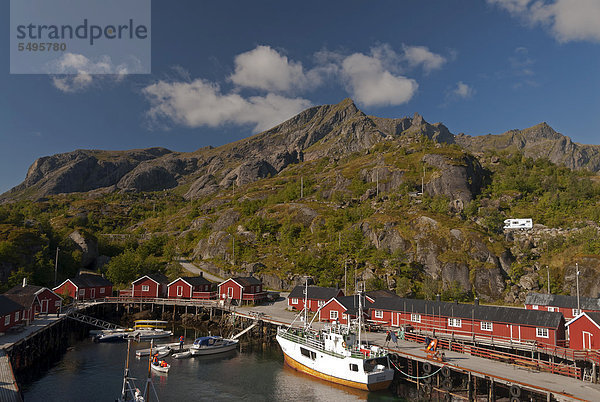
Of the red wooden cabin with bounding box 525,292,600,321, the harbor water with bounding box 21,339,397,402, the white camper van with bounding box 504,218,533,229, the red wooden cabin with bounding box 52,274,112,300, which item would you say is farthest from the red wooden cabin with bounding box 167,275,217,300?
the white camper van with bounding box 504,218,533,229

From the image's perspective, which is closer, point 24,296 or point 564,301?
point 24,296

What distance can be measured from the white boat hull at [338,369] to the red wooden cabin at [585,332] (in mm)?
22045

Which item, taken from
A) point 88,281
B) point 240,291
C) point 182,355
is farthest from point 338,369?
point 88,281

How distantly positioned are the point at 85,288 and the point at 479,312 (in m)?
70.5

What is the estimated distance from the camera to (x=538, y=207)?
101562mm

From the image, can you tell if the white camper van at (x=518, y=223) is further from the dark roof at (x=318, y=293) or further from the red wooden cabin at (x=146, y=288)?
the red wooden cabin at (x=146, y=288)

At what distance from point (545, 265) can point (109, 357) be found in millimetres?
80640

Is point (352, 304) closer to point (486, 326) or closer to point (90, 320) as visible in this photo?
point (486, 326)

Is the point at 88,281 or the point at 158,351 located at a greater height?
the point at 88,281

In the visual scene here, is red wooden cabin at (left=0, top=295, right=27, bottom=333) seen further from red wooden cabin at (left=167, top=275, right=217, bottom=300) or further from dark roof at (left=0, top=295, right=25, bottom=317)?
red wooden cabin at (left=167, top=275, right=217, bottom=300)

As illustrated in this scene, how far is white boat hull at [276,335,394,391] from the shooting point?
35.6 metres

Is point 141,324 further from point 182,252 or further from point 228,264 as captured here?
point 182,252

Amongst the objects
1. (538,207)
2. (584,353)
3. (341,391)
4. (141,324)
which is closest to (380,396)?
(341,391)

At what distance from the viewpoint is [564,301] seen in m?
54.2
